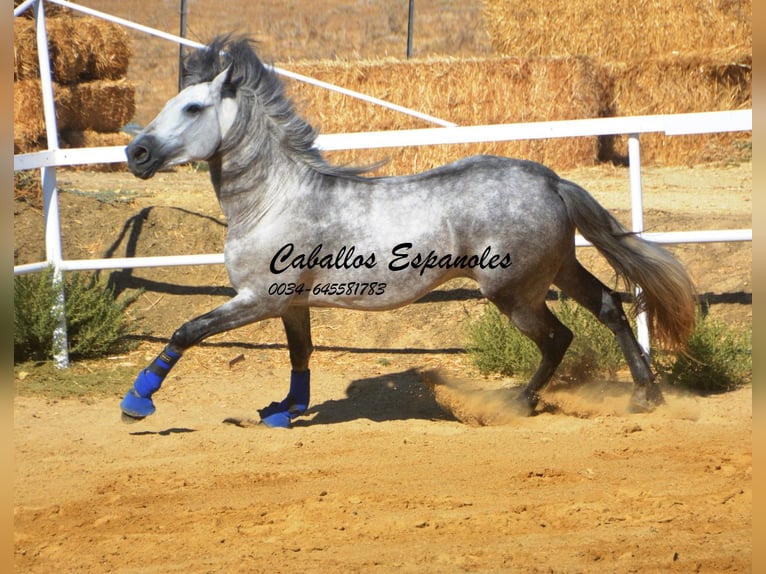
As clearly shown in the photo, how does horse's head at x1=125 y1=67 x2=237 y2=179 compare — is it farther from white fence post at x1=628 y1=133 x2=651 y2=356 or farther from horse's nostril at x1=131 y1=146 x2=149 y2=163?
white fence post at x1=628 y1=133 x2=651 y2=356

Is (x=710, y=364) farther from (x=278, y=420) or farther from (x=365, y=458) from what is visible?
(x=278, y=420)

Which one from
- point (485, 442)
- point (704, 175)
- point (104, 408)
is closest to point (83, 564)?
point (485, 442)

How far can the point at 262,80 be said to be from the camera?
17.1 ft

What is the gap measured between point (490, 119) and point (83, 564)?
31.2ft

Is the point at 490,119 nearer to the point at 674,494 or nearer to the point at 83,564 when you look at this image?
the point at 674,494

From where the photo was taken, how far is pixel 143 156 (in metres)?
4.93

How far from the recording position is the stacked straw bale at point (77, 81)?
35.4 feet

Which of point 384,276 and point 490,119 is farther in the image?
point 490,119

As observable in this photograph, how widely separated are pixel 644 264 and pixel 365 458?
78.4 inches

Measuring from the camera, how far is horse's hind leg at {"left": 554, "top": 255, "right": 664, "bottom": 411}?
5477 millimetres

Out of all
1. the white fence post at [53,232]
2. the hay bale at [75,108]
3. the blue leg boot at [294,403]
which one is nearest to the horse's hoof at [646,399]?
the blue leg boot at [294,403]

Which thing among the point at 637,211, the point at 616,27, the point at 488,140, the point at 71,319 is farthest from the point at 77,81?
the point at 637,211

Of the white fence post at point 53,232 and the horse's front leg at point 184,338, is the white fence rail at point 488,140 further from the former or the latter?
the horse's front leg at point 184,338

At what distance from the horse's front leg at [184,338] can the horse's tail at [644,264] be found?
6.06 ft
